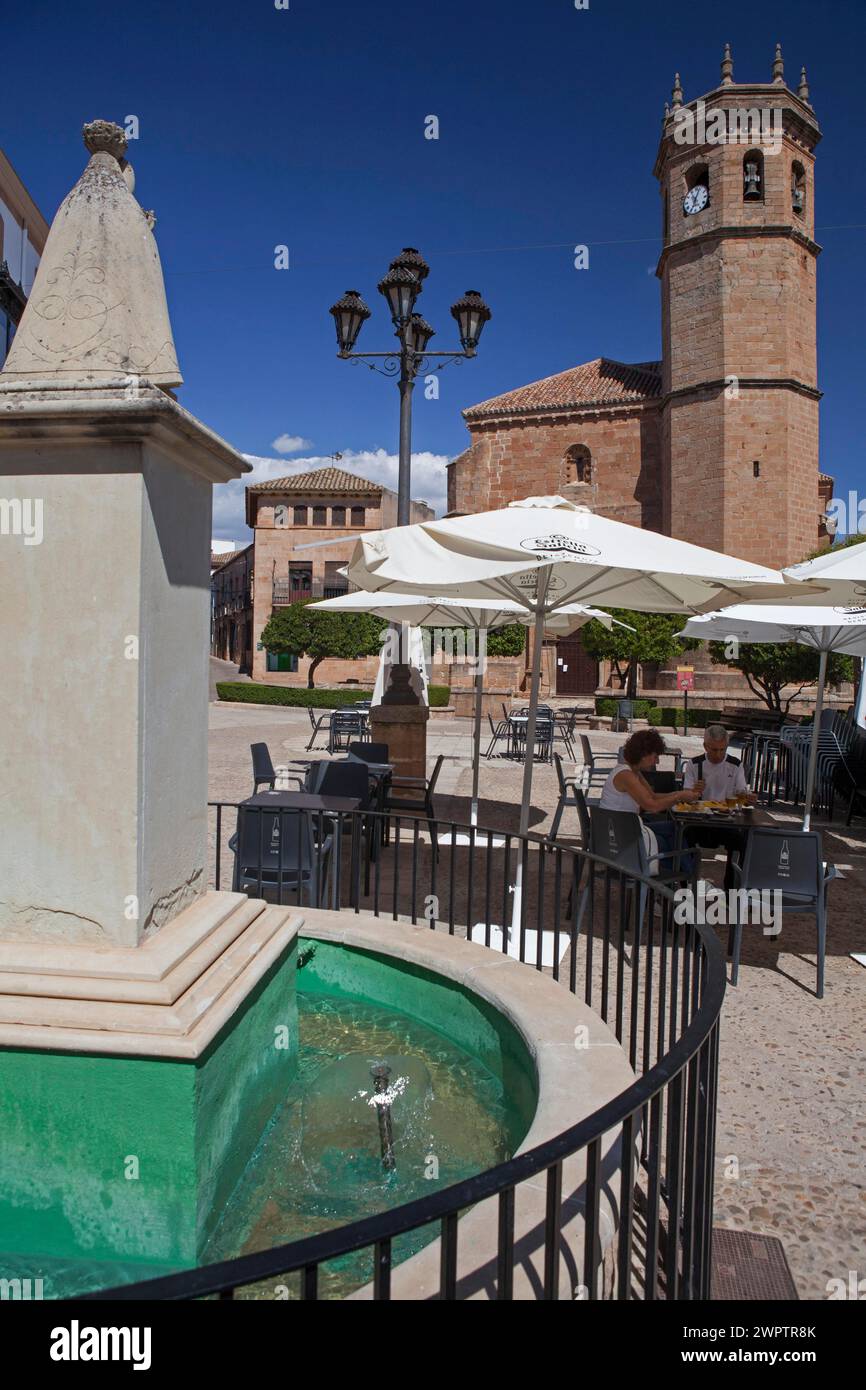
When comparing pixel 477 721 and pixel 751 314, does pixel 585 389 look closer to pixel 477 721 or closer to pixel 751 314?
pixel 751 314

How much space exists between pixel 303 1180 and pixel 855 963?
13.5 feet

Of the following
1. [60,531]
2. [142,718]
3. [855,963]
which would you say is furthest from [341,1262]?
[855,963]

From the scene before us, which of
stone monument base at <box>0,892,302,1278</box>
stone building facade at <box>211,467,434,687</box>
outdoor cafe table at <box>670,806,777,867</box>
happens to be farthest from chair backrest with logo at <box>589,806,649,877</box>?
stone building facade at <box>211,467,434,687</box>

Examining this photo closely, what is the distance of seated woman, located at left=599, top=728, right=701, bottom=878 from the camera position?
5.99 metres

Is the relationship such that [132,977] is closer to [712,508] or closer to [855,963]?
[855,963]

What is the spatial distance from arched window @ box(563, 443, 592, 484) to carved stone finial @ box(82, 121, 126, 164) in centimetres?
3789

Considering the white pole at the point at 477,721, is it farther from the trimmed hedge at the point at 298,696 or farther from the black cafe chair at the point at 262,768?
the trimmed hedge at the point at 298,696

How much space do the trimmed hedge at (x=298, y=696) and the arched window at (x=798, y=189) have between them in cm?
2225

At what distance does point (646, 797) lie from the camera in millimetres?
6023

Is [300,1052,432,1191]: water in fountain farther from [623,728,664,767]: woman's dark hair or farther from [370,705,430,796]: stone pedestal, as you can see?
[370,705,430,796]: stone pedestal

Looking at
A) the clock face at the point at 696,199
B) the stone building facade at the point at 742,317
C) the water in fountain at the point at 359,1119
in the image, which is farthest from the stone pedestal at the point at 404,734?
the clock face at the point at 696,199

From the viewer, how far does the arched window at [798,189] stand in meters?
32.0

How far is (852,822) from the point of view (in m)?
10.7

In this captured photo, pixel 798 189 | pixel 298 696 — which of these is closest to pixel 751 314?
pixel 798 189
